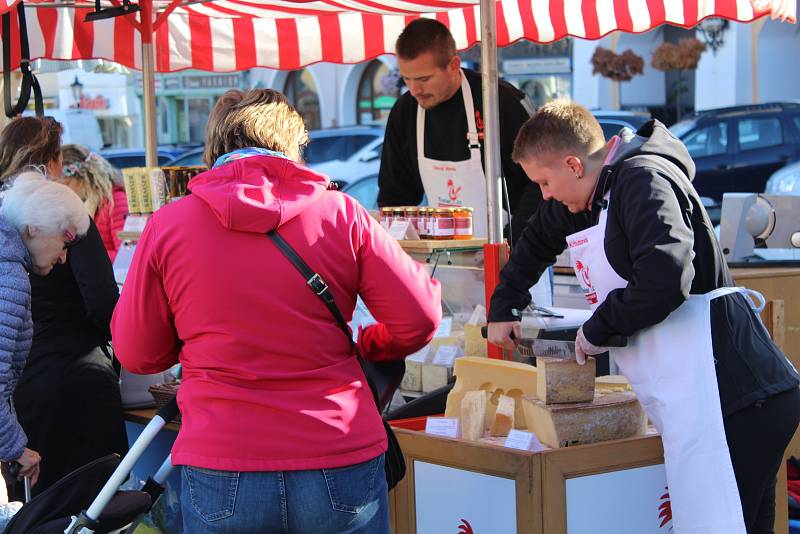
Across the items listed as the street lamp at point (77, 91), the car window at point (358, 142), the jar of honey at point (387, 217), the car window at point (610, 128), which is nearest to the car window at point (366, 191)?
the car window at point (358, 142)

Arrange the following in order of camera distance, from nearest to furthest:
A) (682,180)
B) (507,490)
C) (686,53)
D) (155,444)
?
(682,180) → (507,490) → (155,444) → (686,53)

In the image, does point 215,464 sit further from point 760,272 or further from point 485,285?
point 760,272

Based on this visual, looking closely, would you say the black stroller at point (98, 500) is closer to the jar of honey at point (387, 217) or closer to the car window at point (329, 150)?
the jar of honey at point (387, 217)

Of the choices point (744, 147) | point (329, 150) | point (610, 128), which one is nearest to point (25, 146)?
point (610, 128)

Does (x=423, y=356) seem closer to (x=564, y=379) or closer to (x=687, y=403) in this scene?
(x=564, y=379)

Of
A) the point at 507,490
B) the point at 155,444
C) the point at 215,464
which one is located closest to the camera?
the point at 215,464

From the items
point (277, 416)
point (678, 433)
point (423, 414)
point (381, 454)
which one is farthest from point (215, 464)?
point (423, 414)

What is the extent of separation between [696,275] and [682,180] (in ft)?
0.75

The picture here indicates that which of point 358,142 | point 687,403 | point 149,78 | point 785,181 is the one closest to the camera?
point 687,403

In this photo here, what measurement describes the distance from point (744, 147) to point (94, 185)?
312 inches

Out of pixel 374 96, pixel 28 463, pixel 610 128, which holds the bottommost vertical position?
pixel 28 463

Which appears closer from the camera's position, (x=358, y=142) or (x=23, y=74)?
(x=23, y=74)

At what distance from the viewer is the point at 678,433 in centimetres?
241

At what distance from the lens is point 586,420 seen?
8.78 feet
